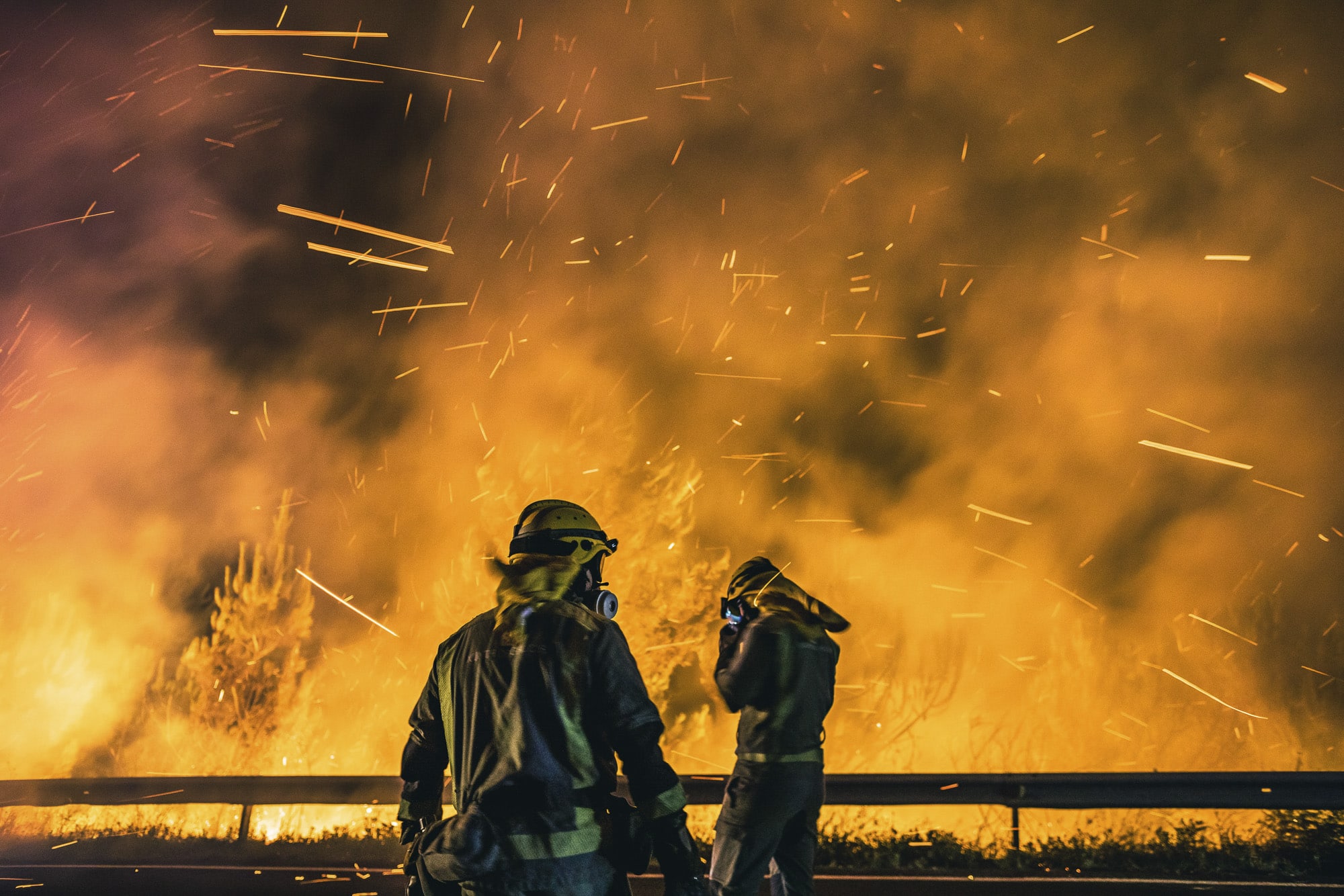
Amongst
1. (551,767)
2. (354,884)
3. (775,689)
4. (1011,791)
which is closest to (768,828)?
(775,689)

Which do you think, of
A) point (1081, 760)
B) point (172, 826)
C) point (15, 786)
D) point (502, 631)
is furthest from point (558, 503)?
point (1081, 760)

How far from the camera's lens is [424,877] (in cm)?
262

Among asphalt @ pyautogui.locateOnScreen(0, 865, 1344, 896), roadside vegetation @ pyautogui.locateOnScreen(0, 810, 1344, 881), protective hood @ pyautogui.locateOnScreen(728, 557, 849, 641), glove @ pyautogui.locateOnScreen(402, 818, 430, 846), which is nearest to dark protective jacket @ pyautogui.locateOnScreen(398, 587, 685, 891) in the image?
glove @ pyautogui.locateOnScreen(402, 818, 430, 846)

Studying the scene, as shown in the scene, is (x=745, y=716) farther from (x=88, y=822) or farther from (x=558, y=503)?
(x=88, y=822)

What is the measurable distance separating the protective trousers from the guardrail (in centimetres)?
254

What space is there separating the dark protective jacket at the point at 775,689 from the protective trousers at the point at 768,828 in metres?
0.08

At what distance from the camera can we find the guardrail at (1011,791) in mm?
6336

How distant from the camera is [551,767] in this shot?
2445mm

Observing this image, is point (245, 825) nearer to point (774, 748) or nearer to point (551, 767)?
point (774, 748)

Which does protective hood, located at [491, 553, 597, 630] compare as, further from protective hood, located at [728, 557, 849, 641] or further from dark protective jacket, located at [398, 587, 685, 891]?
protective hood, located at [728, 557, 849, 641]

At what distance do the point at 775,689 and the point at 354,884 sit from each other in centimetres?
437

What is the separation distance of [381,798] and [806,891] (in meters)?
4.84

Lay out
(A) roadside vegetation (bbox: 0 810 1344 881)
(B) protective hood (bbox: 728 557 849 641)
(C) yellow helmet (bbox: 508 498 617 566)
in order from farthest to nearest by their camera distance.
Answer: (A) roadside vegetation (bbox: 0 810 1344 881), (B) protective hood (bbox: 728 557 849 641), (C) yellow helmet (bbox: 508 498 617 566)

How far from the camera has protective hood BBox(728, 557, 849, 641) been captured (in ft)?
15.1
